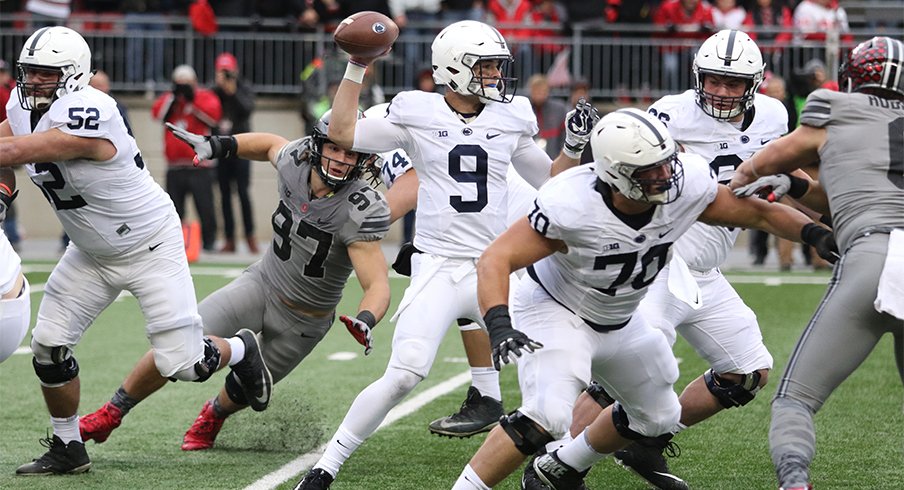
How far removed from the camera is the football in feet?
17.7

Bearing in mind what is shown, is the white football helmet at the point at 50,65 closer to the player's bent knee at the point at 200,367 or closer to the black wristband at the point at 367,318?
the player's bent knee at the point at 200,367

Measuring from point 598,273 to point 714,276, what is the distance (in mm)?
1317

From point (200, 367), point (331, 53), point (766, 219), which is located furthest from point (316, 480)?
point (331, 53)

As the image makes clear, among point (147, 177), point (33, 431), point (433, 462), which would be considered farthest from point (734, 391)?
point (33, 431)

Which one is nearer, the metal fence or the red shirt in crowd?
the red shirt in crowd

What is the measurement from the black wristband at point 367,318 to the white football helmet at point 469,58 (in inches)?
42.1

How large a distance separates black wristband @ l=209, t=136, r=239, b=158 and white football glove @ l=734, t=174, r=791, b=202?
2.26 m

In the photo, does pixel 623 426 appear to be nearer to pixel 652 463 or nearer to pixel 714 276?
pixel 652 463

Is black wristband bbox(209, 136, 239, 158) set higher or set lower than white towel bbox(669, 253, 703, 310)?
higher

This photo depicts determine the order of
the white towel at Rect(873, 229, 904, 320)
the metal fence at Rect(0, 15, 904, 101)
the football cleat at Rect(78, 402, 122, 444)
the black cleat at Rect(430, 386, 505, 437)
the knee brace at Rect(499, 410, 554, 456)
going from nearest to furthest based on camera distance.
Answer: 1. the white towel at Rect(873, 229, 904, 320)
2. the knee brace at Rect(499, 410, 554, 456)
3. the football cleat at Rect(78, 402, 122, 444)
4. the black cleat at Rect(430, 386, 505, 437)
5. the metal fence at Rect(0, 15, 904, 101)

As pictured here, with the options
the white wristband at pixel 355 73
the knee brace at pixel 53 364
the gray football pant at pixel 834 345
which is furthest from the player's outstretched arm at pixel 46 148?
the gray football pant at pixel 834 345

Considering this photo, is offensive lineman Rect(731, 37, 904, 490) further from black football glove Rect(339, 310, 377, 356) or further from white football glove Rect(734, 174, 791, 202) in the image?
black football glove Rect(339, 310, 377, 356)

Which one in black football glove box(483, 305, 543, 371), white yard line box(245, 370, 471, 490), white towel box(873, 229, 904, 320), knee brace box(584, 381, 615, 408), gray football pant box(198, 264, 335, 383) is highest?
white towel box(873, 229, 904, 320)

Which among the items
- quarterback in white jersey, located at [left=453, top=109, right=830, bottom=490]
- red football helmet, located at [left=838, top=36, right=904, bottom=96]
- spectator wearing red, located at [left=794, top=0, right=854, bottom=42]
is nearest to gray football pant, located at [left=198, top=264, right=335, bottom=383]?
quarterback in white jersey, located at [left=453, top=109, right=830, bottom=490]
